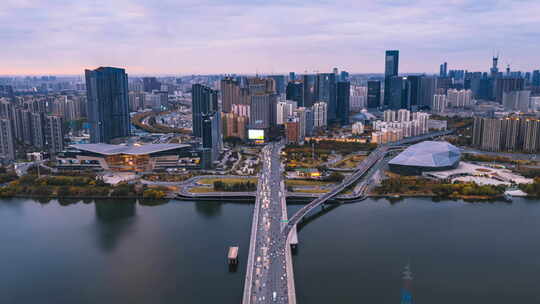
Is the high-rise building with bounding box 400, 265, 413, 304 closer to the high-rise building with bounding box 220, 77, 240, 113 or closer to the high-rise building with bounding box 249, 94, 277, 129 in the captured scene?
the high-rise building with bounding box 249, 94, 277, 129

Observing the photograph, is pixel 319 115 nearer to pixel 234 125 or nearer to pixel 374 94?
pixel 234 125

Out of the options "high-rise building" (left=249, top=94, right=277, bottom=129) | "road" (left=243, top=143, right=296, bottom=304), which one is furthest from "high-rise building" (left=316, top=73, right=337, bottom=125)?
"road" (left=243, top=143, right=296, bottom=304)

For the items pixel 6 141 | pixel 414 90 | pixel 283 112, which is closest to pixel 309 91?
pixel 283 112

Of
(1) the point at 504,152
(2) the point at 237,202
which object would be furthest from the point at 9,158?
(1) the point at 504,152

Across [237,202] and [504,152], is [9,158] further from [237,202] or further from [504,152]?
[504,152]

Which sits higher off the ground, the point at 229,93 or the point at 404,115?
the point at 229,93

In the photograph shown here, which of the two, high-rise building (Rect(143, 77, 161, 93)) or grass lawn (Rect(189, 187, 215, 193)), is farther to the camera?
high-rise building (Rect(143, 77, 161, 93))

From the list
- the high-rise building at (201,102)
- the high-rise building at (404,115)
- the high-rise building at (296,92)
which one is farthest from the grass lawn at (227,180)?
the high-rise building at (296,92)

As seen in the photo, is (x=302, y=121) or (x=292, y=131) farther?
(x=302, y=121)

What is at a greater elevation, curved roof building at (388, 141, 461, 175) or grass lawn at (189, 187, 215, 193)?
curved roof building at (388, 141, 461, 175)
